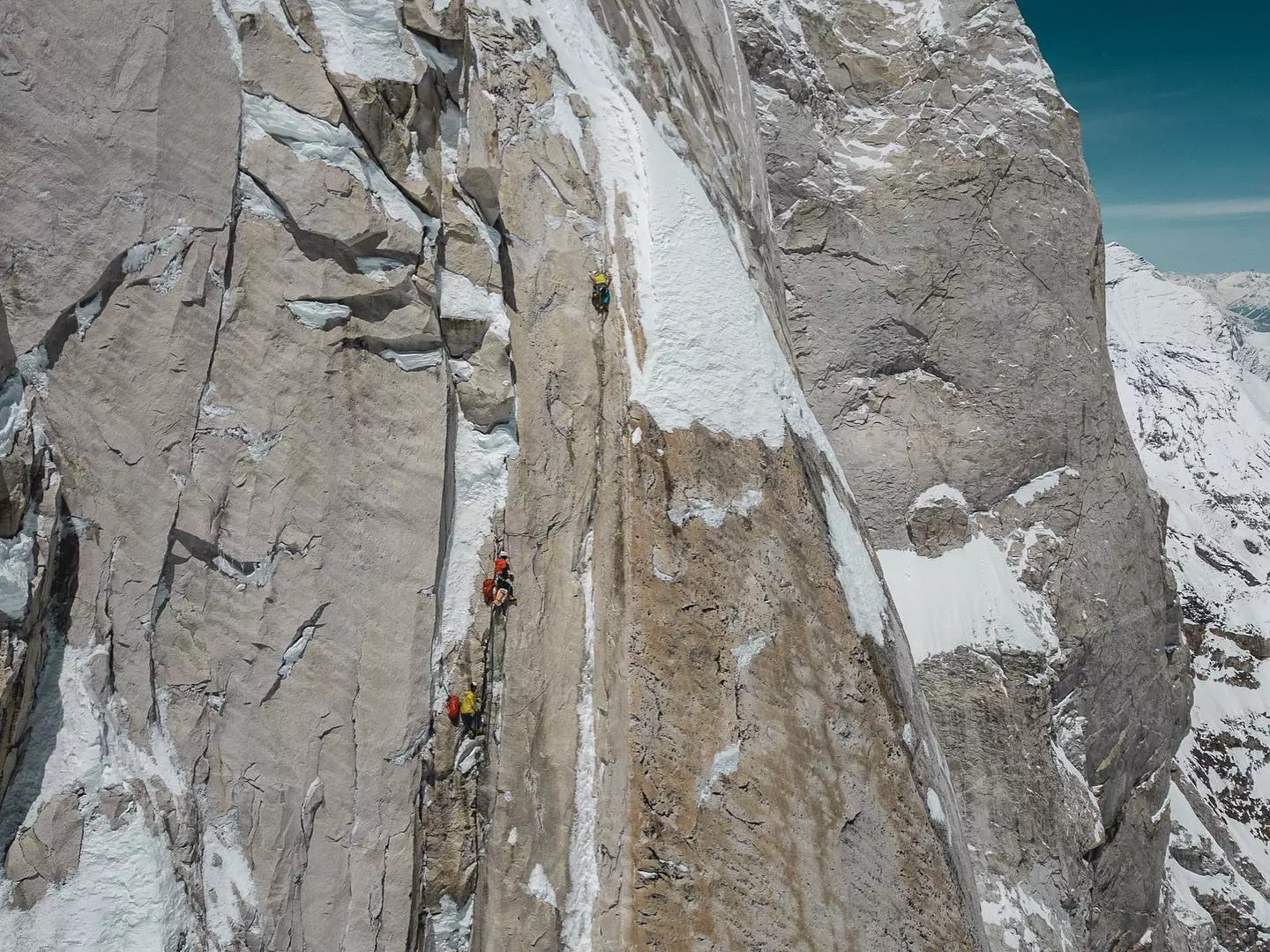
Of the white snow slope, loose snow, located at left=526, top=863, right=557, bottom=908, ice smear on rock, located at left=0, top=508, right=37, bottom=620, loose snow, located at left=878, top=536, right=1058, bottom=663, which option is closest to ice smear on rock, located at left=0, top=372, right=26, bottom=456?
ice smear on rock, located at left=0, top=508, right=37, bottom=620

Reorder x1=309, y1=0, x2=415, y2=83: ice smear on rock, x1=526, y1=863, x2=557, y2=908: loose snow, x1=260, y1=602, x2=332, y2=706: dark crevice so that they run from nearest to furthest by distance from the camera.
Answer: x1=260, y1=602, x2=332, y2=706: dark crevice < x1=309, y1=0, x2=415, y2=83: ice smear on rock < x1=526, y1=863, x2=557, y2=908: loose snow

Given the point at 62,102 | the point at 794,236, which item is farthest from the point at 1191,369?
the point at 62,102

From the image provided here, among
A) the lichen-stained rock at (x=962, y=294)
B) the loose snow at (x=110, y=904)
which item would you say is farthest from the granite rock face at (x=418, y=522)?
the lichen-stained rock at (x=962, y=294)

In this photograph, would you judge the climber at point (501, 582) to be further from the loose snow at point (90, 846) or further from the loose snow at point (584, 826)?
the loose snow at point (90, 846)

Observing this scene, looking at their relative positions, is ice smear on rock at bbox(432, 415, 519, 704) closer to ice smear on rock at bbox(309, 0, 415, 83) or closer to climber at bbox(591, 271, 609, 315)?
climber at bbox(591, 271, 609, 315)

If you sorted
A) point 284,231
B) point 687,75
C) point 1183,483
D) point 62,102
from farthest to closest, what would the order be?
point 1183,483 → point 687,75 → point 284,231 → point 62,102

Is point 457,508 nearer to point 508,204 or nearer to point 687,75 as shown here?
point 508,204

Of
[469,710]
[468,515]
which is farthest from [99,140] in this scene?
[469,710]
